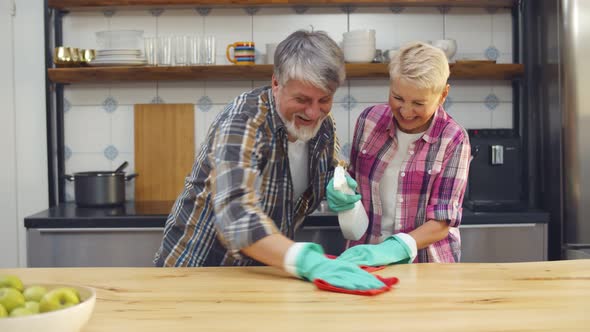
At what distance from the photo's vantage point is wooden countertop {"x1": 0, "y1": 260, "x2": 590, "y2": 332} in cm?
136

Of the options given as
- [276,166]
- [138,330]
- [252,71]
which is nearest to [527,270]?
[276,166]

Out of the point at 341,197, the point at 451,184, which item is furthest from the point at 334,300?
the point at 451,184

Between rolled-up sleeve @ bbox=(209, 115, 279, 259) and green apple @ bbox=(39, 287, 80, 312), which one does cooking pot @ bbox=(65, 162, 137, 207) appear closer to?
rolled-up sleeve @ bbox=(209, 115, 279, 259)

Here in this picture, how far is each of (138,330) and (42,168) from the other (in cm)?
243

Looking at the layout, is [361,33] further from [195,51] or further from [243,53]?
[195,51]

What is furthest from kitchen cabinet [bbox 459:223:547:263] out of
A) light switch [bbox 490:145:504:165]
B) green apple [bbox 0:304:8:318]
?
green apple [bbox 0:304:8:318]

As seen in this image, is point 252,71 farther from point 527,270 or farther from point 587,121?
point 527,270

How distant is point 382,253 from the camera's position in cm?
188

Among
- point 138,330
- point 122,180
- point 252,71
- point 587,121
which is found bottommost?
point 138,330

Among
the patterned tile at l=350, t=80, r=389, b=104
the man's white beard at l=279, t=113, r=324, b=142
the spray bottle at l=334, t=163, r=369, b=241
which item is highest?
the patterned tile at l=350, t=80, r=389, b=104

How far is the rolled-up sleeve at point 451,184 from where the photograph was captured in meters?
2.14

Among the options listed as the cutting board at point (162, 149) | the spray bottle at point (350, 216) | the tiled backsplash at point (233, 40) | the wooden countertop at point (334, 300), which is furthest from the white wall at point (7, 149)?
the spray bottle at point (350, 216)

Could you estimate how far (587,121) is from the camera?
9.93ft

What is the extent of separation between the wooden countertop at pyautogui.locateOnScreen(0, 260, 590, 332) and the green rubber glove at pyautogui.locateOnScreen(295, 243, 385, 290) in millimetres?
32
